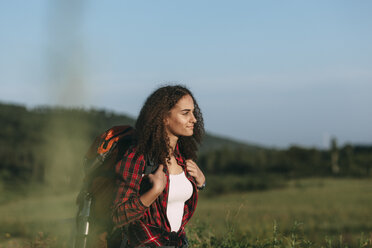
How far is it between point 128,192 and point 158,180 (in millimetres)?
246

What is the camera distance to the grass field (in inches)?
206

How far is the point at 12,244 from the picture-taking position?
7219 mm

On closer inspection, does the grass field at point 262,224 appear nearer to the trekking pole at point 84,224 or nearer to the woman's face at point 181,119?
the trekking pole at point 84,224

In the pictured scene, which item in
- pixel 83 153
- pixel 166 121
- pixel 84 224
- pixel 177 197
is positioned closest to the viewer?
pixel 177 197

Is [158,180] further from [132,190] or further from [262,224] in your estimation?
[262,224]

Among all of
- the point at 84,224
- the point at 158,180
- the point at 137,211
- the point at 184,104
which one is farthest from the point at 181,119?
the point at 84,224

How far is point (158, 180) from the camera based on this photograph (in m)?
3.29

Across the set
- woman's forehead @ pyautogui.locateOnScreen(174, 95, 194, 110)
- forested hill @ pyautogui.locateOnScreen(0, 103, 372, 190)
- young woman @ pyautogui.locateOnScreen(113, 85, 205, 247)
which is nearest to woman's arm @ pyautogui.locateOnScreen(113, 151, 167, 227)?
young woman @ pyautogui.locateOnScreen(113, 85, 205, 247)

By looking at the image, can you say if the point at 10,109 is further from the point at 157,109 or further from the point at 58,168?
the point at 157,109

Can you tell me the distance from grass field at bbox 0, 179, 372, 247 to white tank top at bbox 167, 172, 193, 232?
1092 millimetres

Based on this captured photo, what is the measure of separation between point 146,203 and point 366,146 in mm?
85893

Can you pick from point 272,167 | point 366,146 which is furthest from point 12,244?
point 366,146

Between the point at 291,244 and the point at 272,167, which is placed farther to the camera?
the point at 272,167

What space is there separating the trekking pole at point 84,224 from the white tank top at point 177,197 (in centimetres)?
70
